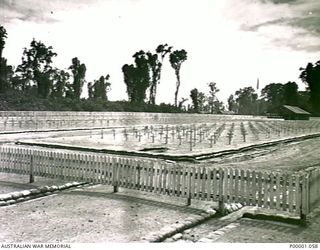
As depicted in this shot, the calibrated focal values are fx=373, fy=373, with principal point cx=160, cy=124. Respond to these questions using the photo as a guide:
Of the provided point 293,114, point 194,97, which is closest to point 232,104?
point 194,97

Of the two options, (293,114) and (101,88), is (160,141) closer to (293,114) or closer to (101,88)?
(293,114)

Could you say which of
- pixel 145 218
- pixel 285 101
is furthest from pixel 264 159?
pixel 285 101

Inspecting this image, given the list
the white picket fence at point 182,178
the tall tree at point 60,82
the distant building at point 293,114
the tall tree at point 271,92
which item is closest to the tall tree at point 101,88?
the tall tree at point 60,82

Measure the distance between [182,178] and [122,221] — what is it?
209cm

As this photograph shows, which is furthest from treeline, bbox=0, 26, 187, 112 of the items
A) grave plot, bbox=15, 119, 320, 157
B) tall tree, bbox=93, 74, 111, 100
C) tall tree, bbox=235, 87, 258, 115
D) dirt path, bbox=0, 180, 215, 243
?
tall tree, bbox=235, 87, 258, 115

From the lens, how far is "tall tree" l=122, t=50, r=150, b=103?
81688 millimetres

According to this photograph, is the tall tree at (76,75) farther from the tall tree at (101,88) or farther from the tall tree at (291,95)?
the tall tree at (291,95)

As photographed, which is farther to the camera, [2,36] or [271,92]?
[271,92]

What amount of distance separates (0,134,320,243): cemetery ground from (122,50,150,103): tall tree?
72.2 meters

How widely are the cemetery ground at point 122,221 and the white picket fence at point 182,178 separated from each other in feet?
1.17

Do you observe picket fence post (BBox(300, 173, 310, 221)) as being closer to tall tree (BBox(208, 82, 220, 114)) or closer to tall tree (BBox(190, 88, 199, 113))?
tall tree (BBox(190, 88, 199, 113))

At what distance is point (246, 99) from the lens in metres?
154

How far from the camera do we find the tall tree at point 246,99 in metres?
149

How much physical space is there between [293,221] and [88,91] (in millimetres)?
107941
